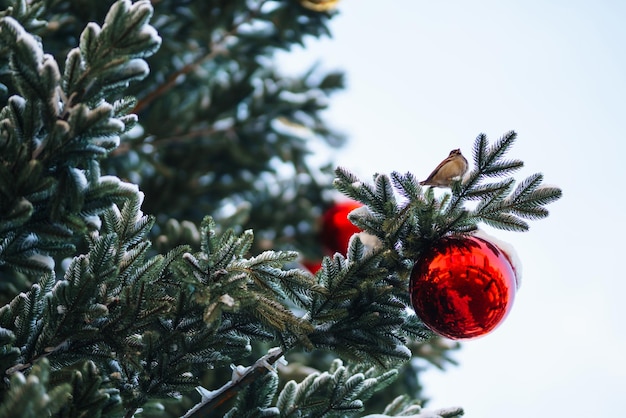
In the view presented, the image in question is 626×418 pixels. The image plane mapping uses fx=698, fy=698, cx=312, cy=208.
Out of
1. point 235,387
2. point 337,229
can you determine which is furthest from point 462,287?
point 337,229

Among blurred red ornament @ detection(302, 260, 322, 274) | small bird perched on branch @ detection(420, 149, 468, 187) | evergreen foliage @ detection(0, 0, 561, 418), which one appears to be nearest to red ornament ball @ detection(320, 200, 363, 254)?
blurred red ornament @ detection(302, 260, 322, 274)

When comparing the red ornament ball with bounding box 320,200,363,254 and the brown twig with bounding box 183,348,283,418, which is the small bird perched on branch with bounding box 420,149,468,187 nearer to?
the brown twig with bounding box 183,348,283,418

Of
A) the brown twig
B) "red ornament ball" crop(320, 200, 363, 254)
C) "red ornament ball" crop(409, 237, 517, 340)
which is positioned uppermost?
"red ornament ball" crop(320, 200, 363, 254)

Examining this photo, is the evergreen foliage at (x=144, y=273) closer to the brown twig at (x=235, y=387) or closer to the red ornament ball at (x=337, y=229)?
the brown twig at (x=235, y=387)

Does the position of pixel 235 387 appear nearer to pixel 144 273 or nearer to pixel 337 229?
pixel 144 273

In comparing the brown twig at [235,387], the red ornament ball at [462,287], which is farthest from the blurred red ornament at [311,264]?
the red ornament ball at [462,287]

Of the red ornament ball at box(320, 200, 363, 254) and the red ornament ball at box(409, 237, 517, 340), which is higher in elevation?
the red ornament ball at box(320, 200, 363, 254)

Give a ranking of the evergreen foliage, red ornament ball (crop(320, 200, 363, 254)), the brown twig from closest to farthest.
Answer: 1. the evergreen foliage
2. the brown twig
3. red ornament ball (crop(320, 200, 363, 254))
